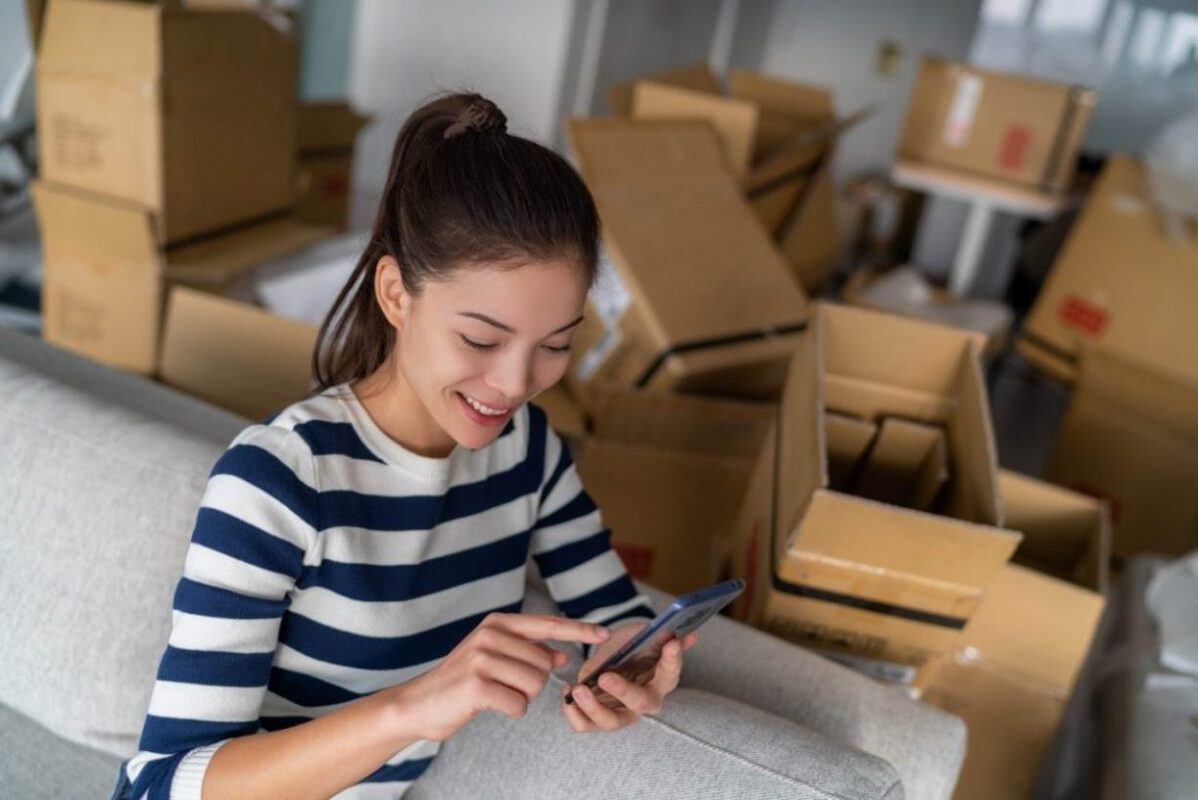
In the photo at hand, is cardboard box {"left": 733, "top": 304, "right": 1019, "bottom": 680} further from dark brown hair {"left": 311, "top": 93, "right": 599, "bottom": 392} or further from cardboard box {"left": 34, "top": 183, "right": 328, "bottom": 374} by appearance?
cardboard box {"left": 34, "top": 183, "right": 328, "bottom": 374}

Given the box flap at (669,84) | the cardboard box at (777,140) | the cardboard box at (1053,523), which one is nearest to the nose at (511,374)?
the cardboard box at (1053,523)

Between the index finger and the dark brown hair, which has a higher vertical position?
the dark brown hair

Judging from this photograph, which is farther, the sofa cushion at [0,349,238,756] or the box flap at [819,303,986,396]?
the box flap at [819,303,986,396]

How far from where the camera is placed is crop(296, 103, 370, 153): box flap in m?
2.54

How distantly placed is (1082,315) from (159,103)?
80.4 inches

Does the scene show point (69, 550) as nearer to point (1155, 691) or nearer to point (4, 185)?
point (1155, 691)

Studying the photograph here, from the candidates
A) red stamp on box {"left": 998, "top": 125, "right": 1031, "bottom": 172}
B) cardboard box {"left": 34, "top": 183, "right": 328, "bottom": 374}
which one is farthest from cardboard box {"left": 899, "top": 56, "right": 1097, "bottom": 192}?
cardboard box {"left": 34, "top": 183, "right": 328, "bottom": 374}

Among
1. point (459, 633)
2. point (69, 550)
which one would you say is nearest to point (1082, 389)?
point (459, 633)

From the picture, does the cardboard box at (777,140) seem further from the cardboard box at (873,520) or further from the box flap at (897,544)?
the box flap at (897,544)

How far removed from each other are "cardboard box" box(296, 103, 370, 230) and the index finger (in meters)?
1.87

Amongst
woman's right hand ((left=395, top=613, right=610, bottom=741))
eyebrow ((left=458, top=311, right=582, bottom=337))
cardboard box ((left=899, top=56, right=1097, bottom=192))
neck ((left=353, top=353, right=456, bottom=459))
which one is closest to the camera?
woman's right hand ((left=395, top=613, right=610, bottom=741))

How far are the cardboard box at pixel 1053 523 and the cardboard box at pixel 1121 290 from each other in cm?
96

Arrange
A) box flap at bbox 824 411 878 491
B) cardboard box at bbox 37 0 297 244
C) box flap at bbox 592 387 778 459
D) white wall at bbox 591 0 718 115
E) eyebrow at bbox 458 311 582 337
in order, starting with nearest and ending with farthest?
eyebrow at bbox 458 311 582 337 < box flap at bbox 824 411 878 491 < box flap at bbox 592 387 778 459 < cardboard box at bbox 37 0 297 244 < white wall at bbox 591 0 718 115

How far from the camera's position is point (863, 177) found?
4266mm
